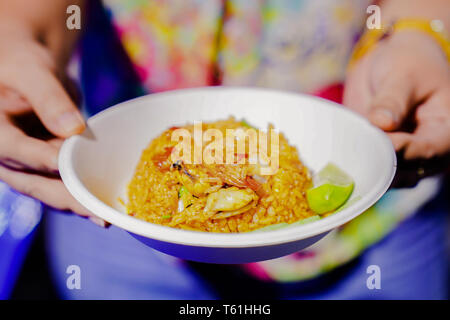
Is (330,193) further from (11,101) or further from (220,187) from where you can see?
(11,101)

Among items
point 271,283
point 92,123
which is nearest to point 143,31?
point 92,123

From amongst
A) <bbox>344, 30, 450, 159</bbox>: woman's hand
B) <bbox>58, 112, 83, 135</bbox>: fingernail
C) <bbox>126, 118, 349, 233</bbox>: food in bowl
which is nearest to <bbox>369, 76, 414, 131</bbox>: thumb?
<bbox>344, 30, 450, 159</bbox>: woman's hand

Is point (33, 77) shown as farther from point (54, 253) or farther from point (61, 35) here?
point (54, 253)

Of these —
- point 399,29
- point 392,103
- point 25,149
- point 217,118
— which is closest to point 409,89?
point 392,103

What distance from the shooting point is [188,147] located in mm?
874

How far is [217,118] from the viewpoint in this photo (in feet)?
3.63

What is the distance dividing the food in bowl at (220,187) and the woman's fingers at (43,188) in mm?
161

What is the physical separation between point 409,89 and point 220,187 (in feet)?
2.29

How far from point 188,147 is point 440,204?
119 centimetres

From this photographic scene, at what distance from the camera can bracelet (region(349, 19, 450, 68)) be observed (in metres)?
1.34

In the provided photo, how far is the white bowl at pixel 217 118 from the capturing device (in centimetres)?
61

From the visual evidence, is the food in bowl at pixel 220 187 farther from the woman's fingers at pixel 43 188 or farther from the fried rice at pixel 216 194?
the woman's fingers at pixel 43 188

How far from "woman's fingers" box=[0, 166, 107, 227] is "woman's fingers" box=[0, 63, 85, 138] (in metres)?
0.18

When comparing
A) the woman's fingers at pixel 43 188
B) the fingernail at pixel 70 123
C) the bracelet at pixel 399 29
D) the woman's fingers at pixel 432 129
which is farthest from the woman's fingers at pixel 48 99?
the bracelet at pixel 399 29
